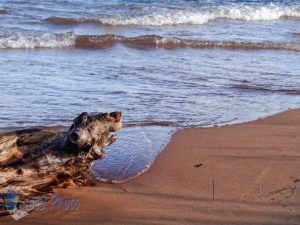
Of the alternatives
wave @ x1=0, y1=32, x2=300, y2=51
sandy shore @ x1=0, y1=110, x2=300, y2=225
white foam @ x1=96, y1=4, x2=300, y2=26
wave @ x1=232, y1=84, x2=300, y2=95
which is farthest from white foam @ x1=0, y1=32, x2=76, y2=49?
sandy shore @ x1=0, y1=110, x2=300, y2=225

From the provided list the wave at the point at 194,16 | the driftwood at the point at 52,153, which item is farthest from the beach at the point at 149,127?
the wave at the point at 194,16

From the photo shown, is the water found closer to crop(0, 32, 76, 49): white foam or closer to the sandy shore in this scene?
crop(0, 32, 76, 49): white foam

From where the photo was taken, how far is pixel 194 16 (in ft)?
53.2

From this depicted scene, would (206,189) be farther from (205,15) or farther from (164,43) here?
(205,15)

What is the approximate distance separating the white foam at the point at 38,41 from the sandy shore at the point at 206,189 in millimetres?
6276

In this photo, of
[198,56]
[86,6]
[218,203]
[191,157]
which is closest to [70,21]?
[86,6]

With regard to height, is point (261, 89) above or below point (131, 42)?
below

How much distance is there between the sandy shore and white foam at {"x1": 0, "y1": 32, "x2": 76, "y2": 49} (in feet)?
20.6

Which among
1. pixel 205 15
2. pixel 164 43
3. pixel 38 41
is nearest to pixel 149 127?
pixel 38 41

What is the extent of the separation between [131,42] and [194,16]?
483 centimetres

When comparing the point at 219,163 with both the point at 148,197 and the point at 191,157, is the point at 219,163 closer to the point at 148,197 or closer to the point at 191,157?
the point at 191,157

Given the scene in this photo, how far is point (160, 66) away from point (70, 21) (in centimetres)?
648

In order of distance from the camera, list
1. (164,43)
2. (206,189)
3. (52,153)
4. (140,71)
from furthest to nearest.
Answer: (164,43) < (140,71) < (206,189) < (52,153)

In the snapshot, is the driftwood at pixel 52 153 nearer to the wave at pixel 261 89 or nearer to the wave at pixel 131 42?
the wave at pixel 261 89
